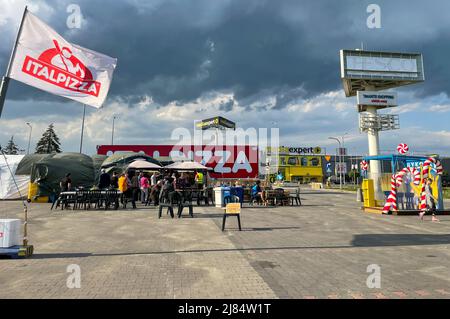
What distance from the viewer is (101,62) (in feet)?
21.4

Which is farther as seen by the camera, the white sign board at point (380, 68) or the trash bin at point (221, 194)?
the white sign board at point (380, 68)

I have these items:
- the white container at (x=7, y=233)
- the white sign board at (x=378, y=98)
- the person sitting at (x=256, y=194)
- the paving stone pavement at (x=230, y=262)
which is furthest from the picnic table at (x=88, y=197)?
the white sign board at (x=378, y=98)

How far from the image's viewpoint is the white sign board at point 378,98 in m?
37.0

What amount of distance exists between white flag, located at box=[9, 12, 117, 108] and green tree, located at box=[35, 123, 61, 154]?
94392 mm

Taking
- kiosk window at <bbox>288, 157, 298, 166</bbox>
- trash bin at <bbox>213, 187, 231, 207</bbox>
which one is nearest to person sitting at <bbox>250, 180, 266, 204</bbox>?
trash bin at <bbox>213, 187, 231, 207</bbox>

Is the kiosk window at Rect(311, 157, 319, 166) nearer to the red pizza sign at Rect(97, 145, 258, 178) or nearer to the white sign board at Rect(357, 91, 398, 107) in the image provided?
the white sign board at Rect(357, 91, 398, 107)

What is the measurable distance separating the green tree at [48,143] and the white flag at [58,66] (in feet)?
310

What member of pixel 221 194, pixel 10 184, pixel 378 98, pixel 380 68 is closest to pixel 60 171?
pixel 10 184

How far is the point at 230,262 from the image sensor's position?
5855 millimetres

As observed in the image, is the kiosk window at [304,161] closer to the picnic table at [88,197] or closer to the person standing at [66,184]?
the person standing at [66,184]

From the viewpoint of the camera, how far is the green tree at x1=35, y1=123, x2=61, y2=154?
292 feet

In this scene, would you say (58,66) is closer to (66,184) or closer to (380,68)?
(66,184)

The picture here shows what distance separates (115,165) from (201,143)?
1460cm
